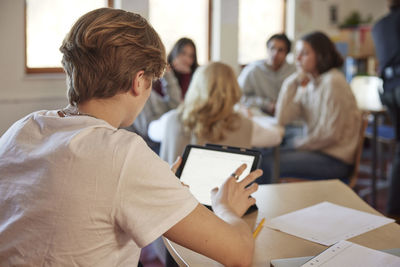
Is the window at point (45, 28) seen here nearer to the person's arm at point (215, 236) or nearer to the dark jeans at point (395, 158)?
the dark jeans at point (395, 158)

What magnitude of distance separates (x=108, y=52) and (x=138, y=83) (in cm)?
9

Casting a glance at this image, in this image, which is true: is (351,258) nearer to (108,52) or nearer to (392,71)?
(108,52)

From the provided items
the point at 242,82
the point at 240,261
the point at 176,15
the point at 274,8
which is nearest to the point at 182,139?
the point at 240,261

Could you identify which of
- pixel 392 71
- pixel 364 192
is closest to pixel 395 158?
pixel 392 71

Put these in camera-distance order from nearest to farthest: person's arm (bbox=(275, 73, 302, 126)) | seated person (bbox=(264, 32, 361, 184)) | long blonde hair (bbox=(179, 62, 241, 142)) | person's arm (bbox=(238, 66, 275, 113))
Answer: long blonde hair (bbox=(179, 62, 241, 142)) → seated person (bbox=(264, 32, 361, 184)) → person's arm (bbox=(275, 73, 302, 126)) → person's arm (bbox=(238, 66, 275, 113))

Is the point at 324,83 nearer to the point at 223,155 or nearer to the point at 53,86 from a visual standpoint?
the point at 223,155

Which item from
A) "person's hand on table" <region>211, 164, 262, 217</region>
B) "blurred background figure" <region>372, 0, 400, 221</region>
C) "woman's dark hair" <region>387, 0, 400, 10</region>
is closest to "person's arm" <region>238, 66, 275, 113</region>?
"blurred background figure" <region>372, 0, 400, 221</region>

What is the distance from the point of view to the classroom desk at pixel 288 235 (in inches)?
45.3

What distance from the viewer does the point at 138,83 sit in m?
1.01

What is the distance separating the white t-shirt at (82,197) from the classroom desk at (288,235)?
0.27 m

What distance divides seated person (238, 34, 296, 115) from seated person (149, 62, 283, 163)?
6.55 feet

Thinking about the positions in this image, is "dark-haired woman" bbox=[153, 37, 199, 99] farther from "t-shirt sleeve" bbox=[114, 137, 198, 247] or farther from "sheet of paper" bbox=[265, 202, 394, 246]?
"t-shirt sleeve" bbox=[114, 137, 198, 247]

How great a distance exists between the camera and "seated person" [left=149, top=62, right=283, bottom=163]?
227cm

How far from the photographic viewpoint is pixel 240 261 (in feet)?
3.27
